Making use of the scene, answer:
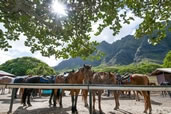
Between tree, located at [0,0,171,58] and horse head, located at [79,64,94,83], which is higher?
tree, located at [0,0,171,58]

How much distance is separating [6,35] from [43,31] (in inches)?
73.1

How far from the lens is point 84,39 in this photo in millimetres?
6578

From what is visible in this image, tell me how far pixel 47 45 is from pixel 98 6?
3.17 meters

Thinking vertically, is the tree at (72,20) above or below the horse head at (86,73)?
above

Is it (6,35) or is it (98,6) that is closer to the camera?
(98,6)

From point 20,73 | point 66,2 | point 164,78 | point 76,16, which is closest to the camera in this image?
point 66,2

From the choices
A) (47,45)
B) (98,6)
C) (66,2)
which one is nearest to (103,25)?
(98,6)

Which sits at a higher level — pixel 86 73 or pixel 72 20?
pixel 72 20

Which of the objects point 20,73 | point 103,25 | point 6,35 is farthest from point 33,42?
point 20,73

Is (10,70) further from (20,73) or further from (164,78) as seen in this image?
(164,78)

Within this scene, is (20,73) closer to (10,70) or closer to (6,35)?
(10,70)

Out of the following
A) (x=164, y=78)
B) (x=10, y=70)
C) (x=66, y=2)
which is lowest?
(x=164, y=78)

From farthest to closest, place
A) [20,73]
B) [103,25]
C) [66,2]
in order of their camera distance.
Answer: [20,73], [103,25], [66,2]

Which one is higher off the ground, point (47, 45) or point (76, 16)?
point (76, 16)
